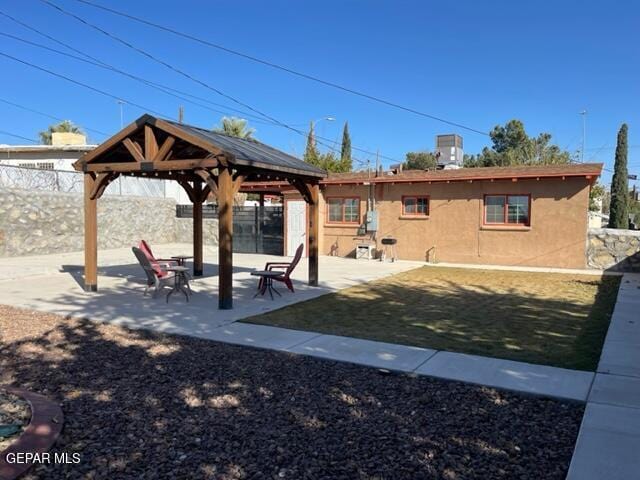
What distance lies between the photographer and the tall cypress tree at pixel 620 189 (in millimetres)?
27719

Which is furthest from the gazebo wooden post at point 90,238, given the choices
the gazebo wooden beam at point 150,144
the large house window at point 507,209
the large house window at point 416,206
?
the large house window at point 507,209

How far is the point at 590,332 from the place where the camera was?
7324 mm

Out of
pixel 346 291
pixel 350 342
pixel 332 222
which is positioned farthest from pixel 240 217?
pixel 350 342

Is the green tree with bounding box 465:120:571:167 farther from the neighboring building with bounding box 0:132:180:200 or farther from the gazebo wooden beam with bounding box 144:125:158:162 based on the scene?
the gazebo wooden beam with bounding box 144:125:158:162

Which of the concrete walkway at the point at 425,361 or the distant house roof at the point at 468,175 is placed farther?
the distant house roof at the point at 468,175

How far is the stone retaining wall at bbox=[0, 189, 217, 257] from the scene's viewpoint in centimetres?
1712

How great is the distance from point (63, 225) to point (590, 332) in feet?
57.9

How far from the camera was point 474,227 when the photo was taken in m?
17.1

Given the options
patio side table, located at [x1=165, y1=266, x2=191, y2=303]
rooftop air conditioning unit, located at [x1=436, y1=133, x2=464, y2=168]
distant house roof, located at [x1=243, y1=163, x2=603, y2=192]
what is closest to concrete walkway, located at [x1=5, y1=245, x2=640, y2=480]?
patio side table, located at [x1=165, y1=266, x2=191, y2=303]

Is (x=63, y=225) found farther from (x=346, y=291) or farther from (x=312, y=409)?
(x=312, y=409)

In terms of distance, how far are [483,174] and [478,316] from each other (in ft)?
30.2

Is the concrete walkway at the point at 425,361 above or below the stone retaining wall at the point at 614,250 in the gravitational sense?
below

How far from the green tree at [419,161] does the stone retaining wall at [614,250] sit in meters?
40.6

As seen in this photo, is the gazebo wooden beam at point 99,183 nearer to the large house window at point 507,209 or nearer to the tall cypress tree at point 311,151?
the large house window at point 507,209
